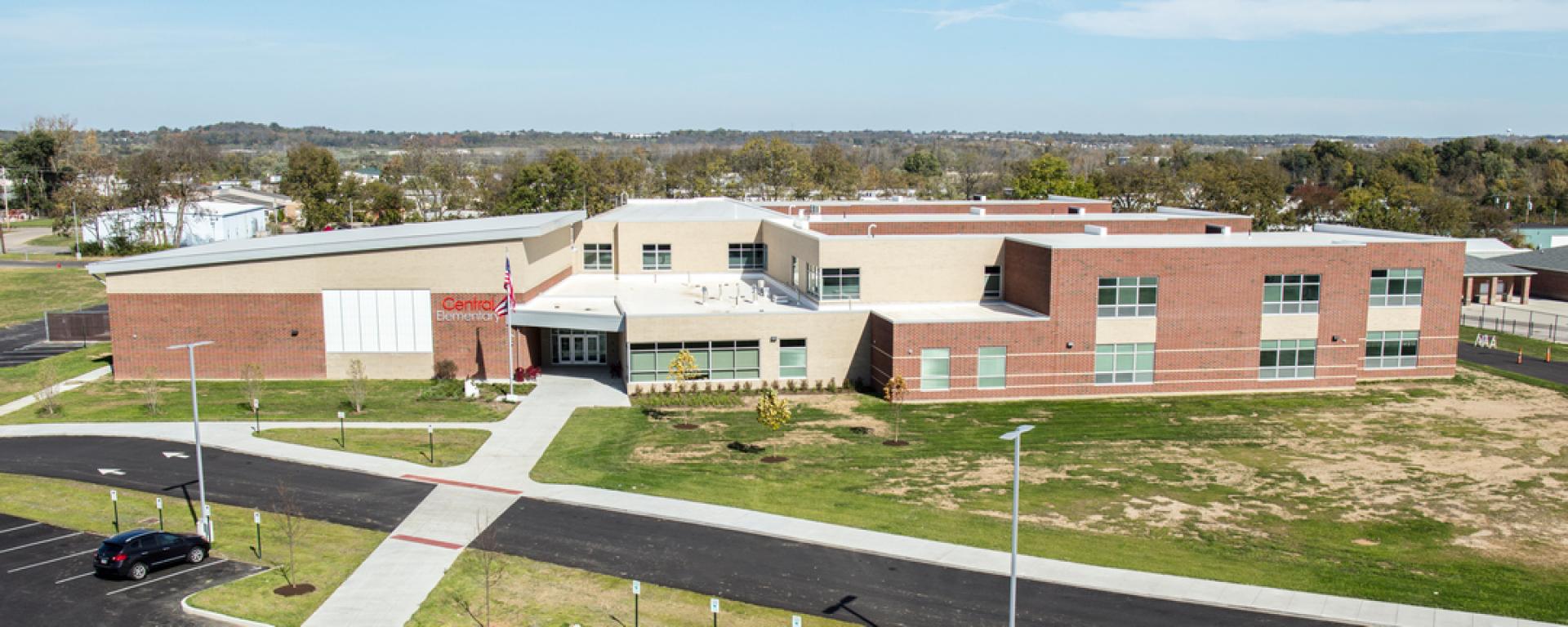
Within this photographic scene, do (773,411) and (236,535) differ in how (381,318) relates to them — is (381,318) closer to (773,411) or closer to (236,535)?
(236,535)

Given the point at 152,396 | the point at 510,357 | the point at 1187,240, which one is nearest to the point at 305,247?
the point at 152,396

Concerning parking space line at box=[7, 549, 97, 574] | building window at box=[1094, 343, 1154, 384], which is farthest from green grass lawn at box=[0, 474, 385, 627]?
building window at box=[1094, 343, 1154, 384]

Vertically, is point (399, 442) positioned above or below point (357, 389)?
below

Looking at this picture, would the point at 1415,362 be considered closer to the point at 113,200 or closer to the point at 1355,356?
the point at 1355,356

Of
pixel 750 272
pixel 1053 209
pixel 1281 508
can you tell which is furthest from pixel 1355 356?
pixel 750 272

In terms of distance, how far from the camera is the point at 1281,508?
3406cm

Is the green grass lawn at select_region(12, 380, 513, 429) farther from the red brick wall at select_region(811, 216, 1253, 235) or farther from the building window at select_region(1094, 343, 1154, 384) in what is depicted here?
the building window at select_region(1094, 343, 1154, 384)

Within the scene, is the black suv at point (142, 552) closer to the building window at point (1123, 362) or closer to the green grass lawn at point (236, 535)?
the green grass lawn at point (236, 535)

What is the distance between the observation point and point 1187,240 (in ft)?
173

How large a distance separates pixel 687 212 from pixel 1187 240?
3145 centimetres

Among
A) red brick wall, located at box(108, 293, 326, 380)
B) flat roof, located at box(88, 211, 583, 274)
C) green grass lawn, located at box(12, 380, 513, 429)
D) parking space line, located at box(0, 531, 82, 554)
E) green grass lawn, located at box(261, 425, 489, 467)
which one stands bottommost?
parking space line, located at box(0, 531, 82, 554)

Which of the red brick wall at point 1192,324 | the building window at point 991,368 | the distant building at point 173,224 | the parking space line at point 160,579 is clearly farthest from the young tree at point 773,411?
the distant building at point 173,224

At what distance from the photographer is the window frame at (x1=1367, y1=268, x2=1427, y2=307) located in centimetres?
5209

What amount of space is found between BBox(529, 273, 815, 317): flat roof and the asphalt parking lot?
2315 cm
